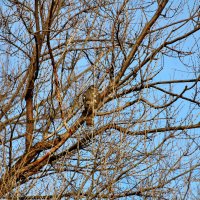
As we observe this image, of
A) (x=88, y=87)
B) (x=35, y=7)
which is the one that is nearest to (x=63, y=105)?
(x=88, y=87)

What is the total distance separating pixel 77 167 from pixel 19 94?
2.98m

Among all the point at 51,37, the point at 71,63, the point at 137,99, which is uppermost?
the point at 51,37

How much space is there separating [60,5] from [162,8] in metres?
1.66

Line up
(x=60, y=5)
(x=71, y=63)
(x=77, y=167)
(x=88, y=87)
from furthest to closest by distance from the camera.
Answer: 1. (x=60, y=5)
2. (x=71, y=63)
3. (x=88, y=87)
4. (x=77, y=167)

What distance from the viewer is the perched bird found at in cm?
744

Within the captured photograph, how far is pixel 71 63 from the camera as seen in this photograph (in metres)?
8.51

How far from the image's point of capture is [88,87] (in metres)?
7.92

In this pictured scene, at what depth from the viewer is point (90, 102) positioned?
7.61 m

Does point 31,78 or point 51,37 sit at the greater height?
point 51,37

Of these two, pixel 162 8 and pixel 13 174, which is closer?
pixel 13 174

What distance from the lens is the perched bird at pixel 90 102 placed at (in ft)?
24.4

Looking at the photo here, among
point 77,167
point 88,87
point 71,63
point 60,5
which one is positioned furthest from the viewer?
point 60,5

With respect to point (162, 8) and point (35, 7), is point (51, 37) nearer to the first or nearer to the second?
point (35, 7)

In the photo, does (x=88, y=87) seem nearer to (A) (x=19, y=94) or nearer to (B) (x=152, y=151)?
(B) (x=152, y=151)
